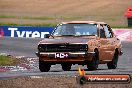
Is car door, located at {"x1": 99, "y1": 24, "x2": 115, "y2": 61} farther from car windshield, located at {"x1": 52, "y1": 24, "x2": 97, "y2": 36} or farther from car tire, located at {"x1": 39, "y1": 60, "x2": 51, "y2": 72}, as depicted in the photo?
car tire, located at {"x1": 39, "y1": 60, "x2": 51, "y2": 72}

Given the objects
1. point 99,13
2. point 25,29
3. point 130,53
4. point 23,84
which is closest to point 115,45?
point 23,84

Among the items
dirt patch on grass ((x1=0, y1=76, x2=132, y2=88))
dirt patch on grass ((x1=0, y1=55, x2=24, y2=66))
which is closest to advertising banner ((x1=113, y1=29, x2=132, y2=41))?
dirt patch on grass ((x1=0, y1=55, x2=24, y2=66))

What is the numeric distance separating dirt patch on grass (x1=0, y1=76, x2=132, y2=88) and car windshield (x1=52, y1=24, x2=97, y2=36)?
3242 millimetres

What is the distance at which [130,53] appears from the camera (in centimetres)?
3497

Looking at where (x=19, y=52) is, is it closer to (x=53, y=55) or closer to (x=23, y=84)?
(x=53, y=55)

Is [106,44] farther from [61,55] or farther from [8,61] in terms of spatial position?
[8,61]

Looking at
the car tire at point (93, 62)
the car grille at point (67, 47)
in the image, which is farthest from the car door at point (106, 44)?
the car grille at point (67, 47)

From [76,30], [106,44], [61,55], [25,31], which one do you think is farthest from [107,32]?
[25,31]

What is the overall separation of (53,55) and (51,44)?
37 cm

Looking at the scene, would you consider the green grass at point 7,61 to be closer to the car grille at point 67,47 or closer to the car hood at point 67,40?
the car hood at point 67,40

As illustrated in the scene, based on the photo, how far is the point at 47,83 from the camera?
53.5ft

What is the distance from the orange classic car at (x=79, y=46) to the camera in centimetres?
1953

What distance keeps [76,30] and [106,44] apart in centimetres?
127

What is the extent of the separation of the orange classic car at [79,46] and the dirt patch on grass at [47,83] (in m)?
1.89
